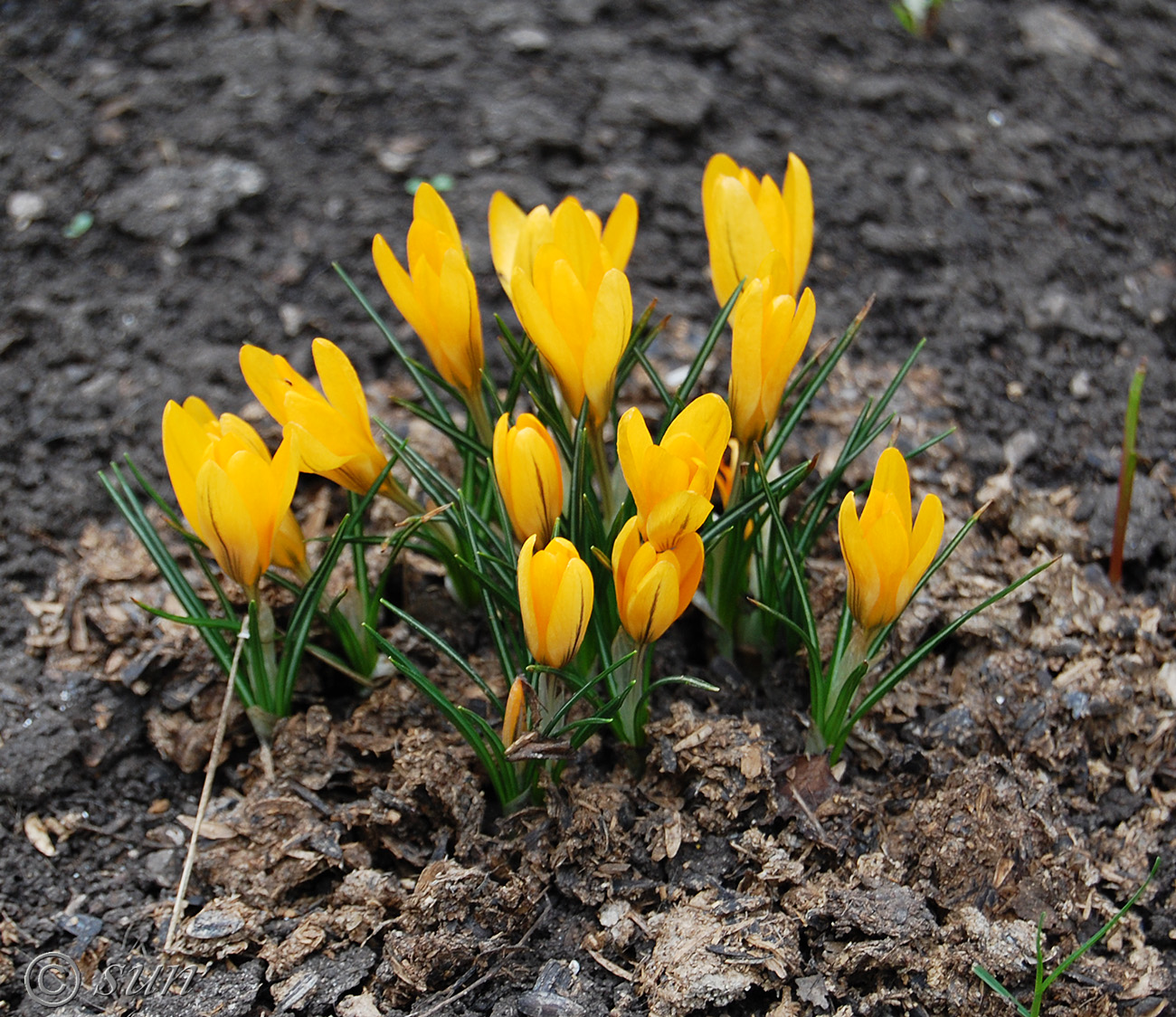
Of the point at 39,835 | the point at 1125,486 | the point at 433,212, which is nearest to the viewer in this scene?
the point at 433,212

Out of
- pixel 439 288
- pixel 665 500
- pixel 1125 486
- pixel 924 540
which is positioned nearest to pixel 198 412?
pixel 439 288

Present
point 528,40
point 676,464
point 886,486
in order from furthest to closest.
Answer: point 528,40 → point 886,486 → point 676,464

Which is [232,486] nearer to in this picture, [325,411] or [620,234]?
[325,411]

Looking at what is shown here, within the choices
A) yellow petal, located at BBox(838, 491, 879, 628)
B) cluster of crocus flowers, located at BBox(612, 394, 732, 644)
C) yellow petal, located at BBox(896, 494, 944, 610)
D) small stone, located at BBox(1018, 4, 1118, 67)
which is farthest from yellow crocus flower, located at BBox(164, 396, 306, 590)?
small stone, located at BBox(1018, 4, 1118, 67)

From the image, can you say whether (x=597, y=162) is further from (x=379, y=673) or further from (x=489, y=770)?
(x=489, y=770)

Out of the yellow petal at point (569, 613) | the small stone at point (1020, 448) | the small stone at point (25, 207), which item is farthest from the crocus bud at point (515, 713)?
the small stone at point (25, 207)

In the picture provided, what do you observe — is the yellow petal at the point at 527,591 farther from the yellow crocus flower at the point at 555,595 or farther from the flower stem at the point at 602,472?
the flower stem at the point at 602,472

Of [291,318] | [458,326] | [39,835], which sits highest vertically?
[458,326]
